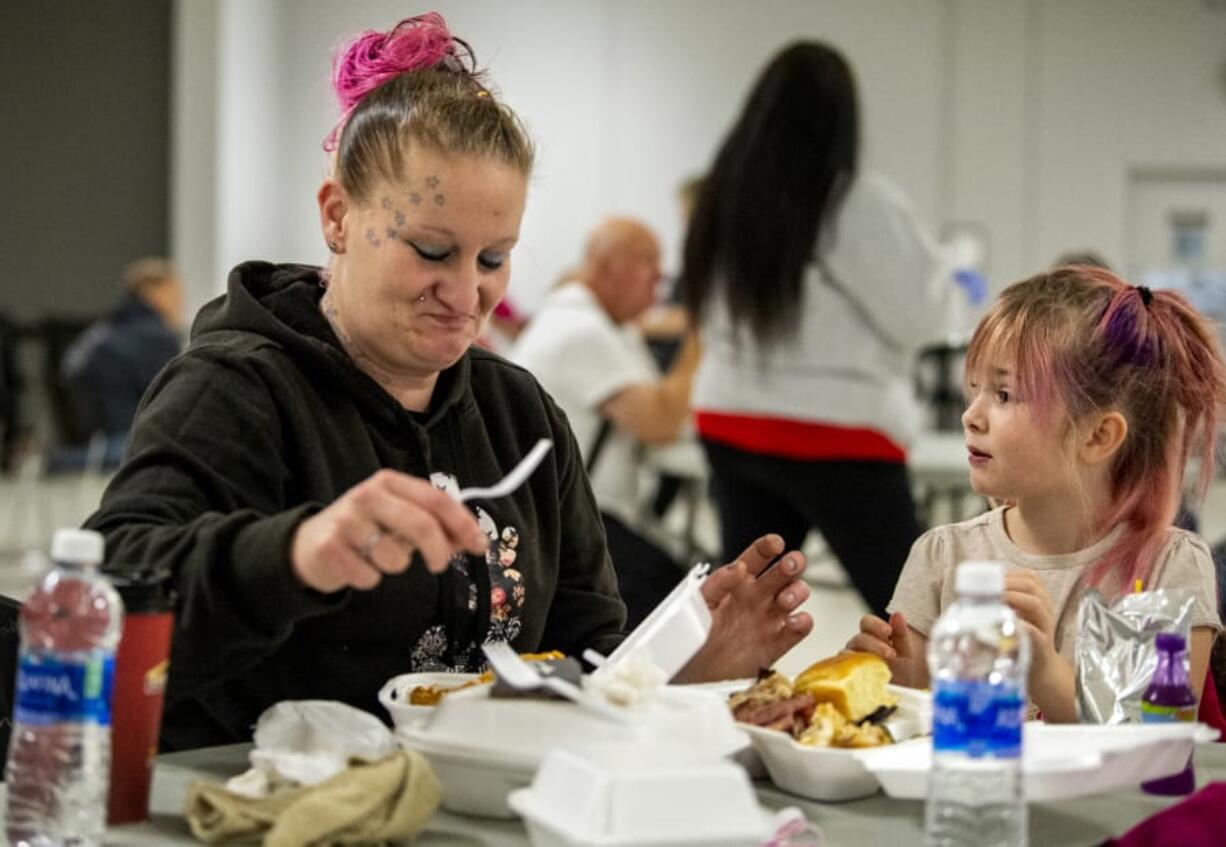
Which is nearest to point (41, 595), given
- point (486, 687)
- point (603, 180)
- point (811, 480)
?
point (486, 687)

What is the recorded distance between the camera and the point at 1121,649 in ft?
4.35

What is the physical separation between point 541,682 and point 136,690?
260 millimetres

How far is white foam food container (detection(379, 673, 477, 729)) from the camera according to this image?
3.89 feet

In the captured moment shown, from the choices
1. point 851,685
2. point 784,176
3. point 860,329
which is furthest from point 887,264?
point 851,685

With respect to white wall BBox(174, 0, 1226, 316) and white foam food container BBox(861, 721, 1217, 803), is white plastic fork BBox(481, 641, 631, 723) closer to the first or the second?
white foam food container BBox(861, 721, 1217, 803)

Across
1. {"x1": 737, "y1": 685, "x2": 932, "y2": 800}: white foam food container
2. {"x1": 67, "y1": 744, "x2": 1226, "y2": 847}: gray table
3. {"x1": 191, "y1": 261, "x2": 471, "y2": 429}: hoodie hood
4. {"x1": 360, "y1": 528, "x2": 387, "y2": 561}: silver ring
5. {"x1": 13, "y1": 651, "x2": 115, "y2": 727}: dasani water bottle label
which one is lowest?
{"x1": 67, "y1": 744, "x2": 1226, "y2": 847}: gray table

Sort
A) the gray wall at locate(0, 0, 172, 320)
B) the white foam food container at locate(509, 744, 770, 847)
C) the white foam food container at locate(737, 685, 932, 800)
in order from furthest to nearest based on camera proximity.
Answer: the gray wall at locate(0, 0, 172, 320) < the white foam food container at locate(737, 685, 932, 800) < the white foam food container at locate(509, 744, 770, 847)

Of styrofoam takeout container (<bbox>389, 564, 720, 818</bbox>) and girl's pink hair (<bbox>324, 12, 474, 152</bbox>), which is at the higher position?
girl's pink hair (<bbox>324, 12, 474, 152</bbox>)

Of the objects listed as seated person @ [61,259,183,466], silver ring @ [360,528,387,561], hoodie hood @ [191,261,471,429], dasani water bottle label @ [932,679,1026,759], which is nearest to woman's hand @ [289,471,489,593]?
silver ring @ [360,528,387,561]

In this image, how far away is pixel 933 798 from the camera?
1.05 metres

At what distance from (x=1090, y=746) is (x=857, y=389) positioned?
2.18 meters

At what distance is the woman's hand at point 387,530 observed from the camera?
103 centimetres

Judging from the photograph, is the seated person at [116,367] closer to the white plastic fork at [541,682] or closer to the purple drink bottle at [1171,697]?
the white plastic fork at [541,682]

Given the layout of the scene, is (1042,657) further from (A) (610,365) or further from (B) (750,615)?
(A) (610,365)
